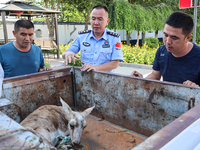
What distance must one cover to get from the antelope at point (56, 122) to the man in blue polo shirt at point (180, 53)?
1.00m

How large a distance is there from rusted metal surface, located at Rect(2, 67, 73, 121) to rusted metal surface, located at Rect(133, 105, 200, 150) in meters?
1.73

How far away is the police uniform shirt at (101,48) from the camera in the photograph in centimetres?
290

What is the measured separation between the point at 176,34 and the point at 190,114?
3.40 feet

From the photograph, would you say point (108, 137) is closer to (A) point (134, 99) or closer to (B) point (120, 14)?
(A) point (134, 99)

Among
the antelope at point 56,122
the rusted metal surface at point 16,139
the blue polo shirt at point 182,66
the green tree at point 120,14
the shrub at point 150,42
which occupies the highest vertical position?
the green tree at point 120,14

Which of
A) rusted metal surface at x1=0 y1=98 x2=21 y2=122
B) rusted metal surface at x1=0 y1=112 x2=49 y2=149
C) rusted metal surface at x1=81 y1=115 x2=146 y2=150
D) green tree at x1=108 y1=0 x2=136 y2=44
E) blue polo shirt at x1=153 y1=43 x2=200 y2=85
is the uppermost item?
green tree at x1=108 y1=0 x2=136 y2=44

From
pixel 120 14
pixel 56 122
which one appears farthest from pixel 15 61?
pixel 120 14

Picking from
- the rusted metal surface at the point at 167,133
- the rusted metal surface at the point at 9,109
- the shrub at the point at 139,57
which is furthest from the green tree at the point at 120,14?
the rusted metal surface at the point at 167,133

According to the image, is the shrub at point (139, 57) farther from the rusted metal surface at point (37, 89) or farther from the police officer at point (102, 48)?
the rusted metal surface at point (37, 89)

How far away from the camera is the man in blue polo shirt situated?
1.82m

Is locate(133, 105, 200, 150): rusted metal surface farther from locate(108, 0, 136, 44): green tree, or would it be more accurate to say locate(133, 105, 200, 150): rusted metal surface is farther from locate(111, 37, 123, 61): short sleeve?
locate(108, 0, 136, 44): green tree

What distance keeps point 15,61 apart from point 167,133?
231 centimetres

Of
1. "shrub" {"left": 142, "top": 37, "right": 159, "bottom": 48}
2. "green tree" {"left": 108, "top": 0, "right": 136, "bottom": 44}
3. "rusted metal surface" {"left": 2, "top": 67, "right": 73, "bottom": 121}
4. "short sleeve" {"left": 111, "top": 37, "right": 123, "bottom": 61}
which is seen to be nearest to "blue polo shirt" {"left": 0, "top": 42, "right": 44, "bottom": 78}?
"rusted metal surface" {"left": 2, "top": 67, "right": 73, "bottom": 121}

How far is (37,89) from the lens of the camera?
2.29 m
